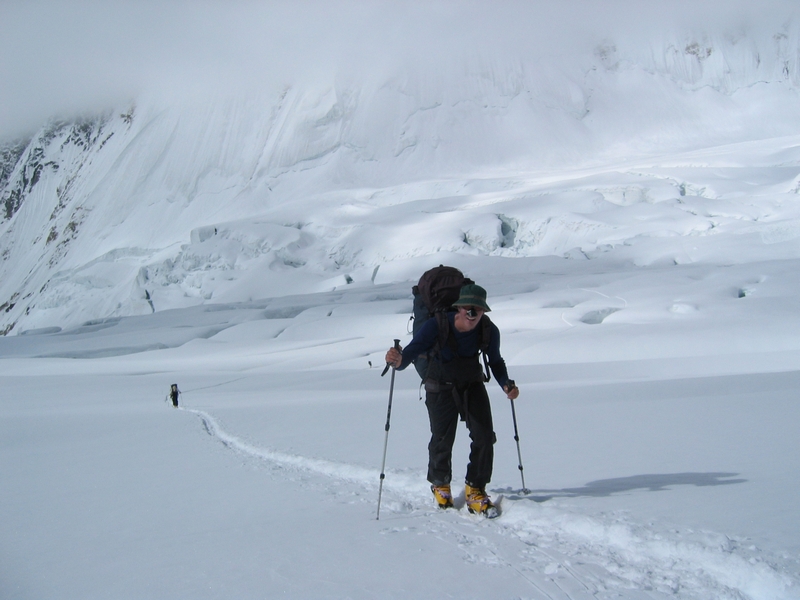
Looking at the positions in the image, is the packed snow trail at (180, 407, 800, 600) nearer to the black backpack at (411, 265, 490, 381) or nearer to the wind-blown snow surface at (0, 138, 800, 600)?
the wind-blown snow surface at (0, 138, 800, 600)

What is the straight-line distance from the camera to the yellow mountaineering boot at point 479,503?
3.26m

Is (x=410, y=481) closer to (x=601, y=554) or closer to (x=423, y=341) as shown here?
(x=423, y=341)

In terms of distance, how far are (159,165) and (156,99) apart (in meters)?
26.2

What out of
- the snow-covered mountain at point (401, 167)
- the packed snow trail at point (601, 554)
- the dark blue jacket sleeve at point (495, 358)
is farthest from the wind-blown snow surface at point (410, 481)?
the snow-covered mountain at point (401, 167)

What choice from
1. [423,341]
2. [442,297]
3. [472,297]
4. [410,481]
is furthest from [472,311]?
[410,481]

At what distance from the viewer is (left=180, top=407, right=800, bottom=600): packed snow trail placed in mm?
2223

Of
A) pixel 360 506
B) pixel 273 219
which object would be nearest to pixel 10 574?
pixel 360 506

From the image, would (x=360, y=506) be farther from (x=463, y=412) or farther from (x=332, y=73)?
(x=332, y=73)

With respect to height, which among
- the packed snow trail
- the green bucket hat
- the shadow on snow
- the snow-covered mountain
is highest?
the snow-covered mountain

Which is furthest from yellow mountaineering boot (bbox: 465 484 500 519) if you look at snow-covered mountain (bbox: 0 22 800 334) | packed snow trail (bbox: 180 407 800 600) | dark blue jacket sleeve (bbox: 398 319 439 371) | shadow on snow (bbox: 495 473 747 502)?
snow-covered mountain (bbox: 0 22 800 334)

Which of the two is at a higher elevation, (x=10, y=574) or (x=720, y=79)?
(x=720, y=79)

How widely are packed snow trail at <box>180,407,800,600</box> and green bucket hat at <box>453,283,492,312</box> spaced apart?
3.47 ft

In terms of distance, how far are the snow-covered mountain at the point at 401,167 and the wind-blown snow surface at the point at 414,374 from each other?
305 millimetres

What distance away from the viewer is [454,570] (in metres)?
2.47
